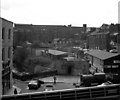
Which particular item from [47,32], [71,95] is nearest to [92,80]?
[71,95]

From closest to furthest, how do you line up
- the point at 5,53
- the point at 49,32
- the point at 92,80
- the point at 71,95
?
the point at 71,95
the point at 5,53
the point at 92,80
the point at 49,32

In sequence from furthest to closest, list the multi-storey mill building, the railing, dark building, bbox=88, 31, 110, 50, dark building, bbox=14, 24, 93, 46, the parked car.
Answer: dark building, bbox=14, 24, 93, 46
dark building, bbox=88, 31, 110, 50
the parked car
the multi-storey mill building
the railing

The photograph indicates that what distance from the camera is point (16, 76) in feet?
52.2

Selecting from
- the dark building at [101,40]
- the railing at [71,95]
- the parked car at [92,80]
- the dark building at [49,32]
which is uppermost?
the dark building at [49,32]

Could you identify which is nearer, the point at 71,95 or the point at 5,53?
the point at 71,95

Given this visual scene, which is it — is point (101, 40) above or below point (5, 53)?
above

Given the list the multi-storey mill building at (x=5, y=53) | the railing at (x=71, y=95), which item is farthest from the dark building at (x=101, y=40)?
the railing at (x=71, y=95)

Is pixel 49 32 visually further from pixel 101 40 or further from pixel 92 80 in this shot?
pixel 92 80

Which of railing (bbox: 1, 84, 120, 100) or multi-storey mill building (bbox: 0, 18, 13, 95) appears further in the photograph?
multi-storey mill building (bbox: 0, 18, 13, 95)

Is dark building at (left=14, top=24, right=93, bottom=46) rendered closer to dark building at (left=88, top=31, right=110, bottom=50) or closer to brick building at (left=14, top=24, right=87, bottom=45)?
brick building at (left=14, top=24, right=87, bottom=45)

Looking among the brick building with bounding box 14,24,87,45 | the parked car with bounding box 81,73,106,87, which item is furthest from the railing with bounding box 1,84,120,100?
the brick building with bounding box 14,24,87,45

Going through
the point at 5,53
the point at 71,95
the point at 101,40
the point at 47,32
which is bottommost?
the point at 71,95

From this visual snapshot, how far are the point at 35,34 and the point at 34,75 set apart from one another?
2812 centimetres

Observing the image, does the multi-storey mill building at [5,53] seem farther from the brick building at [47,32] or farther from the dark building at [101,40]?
the brick building at [47,32]
